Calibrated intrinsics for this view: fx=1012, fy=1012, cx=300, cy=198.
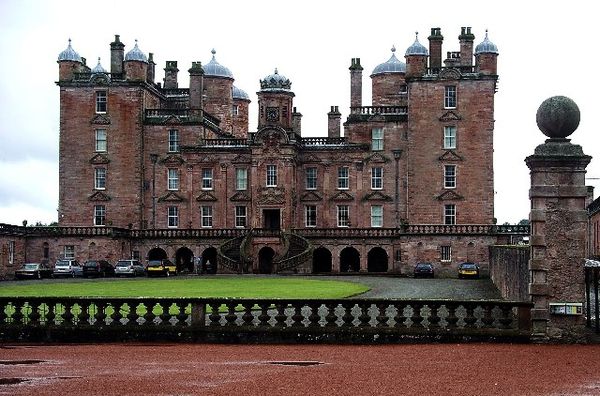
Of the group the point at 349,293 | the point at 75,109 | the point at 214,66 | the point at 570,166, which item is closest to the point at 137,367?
the point at 570,166

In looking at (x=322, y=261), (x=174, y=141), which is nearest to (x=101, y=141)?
(x=174, y=141)

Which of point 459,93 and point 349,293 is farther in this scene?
point 459,93

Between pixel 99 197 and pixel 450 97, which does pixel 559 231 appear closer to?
pixel 450 97

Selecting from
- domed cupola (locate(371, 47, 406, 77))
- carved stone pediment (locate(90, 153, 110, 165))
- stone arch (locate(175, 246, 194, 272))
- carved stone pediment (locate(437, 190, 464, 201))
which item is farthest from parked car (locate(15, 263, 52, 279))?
domed cupola (locate(371, 47, 406, 77))

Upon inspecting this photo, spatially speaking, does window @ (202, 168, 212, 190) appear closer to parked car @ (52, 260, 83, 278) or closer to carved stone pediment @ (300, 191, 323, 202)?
carved stone pediment @ (300, 191, 323, 202)

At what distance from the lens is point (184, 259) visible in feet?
259

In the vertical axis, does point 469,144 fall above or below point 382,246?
above

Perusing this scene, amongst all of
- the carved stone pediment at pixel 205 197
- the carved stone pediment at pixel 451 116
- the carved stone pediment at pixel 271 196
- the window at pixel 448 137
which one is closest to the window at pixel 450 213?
the window at pixel 448 137

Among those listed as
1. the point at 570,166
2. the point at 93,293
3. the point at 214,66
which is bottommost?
the point at 93,293

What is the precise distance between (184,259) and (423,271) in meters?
20.4

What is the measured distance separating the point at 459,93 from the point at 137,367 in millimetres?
61267

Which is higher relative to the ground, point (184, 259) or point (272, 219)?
point (272, 219)

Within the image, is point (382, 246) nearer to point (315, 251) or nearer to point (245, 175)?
point (315, 251)

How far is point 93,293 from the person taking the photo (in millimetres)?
42094
